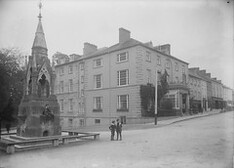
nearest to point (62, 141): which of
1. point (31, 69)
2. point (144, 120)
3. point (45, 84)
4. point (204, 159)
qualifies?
point (45, 84)

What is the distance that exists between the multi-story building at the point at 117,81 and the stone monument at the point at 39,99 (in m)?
16.0

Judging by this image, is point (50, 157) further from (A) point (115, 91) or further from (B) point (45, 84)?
(A) point (115, 91)

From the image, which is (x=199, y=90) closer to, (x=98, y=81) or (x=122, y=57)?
(x=122, y=57)

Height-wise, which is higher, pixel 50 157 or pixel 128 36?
pixel 128 36

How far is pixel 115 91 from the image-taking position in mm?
31031

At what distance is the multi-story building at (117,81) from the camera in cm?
2908

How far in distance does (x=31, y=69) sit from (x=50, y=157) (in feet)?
20.2

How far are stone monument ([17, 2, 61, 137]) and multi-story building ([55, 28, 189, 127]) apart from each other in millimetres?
15984

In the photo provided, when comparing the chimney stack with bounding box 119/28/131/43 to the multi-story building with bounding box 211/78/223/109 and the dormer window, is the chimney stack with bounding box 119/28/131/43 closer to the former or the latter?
the dormer window

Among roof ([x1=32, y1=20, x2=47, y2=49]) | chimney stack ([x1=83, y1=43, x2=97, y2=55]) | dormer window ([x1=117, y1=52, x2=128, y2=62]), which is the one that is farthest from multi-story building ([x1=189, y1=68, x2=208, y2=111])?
roof ([x1=32, y1=20, x2=47, y2=49])

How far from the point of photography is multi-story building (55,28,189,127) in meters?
29.1

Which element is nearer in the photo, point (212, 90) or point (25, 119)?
point (25, 119)

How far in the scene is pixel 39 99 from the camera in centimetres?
1273

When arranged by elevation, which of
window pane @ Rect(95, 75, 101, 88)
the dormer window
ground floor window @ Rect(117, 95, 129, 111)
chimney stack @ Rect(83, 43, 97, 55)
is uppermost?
chimney stack @ Rect(83, 43, 97, 55)
